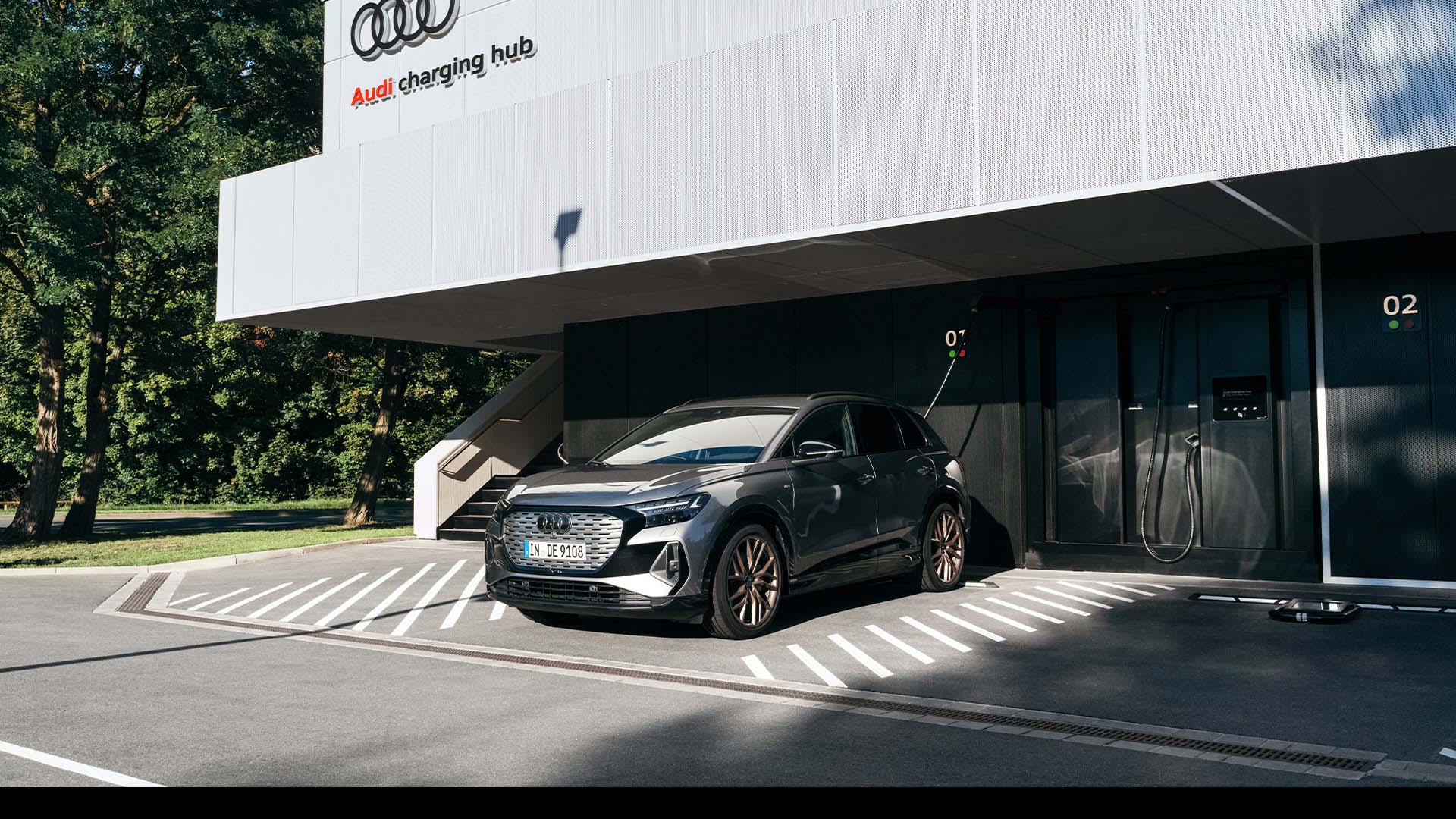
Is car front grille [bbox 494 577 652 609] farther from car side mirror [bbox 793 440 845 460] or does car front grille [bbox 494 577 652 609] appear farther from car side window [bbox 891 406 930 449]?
car side window [bbox 891 406 930 449]

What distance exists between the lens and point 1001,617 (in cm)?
956

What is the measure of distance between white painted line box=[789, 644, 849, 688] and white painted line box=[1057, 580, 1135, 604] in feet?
12.4

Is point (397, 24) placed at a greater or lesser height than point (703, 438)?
greater

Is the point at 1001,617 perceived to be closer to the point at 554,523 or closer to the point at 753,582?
the point at 753,582

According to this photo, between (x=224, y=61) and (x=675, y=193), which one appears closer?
(x=675, y=193)

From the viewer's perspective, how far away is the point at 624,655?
8078 millimetres

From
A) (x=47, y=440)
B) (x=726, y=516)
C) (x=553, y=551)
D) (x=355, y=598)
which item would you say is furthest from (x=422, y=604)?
(x=47, y=440)

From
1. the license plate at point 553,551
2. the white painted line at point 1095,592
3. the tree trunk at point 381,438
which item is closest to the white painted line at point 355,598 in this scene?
the license plate at point 553,551

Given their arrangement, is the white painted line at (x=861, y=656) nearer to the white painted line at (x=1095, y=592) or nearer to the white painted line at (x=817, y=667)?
the white painted line at (x=817, y=667)

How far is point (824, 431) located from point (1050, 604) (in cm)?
264

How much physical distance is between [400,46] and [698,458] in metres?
13.2

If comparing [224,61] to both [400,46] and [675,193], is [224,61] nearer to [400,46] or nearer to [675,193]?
[400,46]

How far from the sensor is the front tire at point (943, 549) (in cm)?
1063
